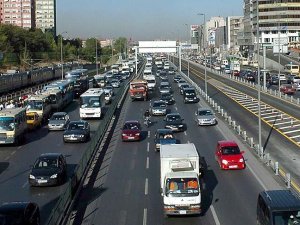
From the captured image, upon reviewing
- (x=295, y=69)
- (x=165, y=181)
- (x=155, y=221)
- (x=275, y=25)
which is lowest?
(x=155, y=221)

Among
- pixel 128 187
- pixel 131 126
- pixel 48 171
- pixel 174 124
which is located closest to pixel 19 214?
pixel 48 171

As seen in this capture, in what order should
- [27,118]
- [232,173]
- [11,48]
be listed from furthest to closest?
[11,48] → [27,118] → [232,173]

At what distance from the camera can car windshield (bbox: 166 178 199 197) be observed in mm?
18594

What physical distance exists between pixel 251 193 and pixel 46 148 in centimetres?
1634

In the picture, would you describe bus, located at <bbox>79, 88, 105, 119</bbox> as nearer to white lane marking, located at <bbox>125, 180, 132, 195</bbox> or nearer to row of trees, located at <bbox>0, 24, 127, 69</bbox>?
white lane marking, located at <bbox>125, 180, 132, 195</bbox>

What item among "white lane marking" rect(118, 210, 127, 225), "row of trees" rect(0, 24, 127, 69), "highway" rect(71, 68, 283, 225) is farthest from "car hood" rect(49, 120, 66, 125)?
"row of trees" rect(0, 24, 127, 69)

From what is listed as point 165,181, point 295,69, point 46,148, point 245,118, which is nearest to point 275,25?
point 295,69

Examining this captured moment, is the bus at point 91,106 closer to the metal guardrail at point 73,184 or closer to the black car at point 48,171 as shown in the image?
the metal guardrail at point 73,184

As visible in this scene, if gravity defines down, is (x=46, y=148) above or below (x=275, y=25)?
below

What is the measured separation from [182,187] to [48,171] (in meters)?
7.71

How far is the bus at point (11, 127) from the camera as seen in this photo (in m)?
34.1

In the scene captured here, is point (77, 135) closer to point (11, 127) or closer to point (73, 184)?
point (11, 127)

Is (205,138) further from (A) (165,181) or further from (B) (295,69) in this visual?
(B) (295,69)

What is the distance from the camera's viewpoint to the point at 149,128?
42.0m
